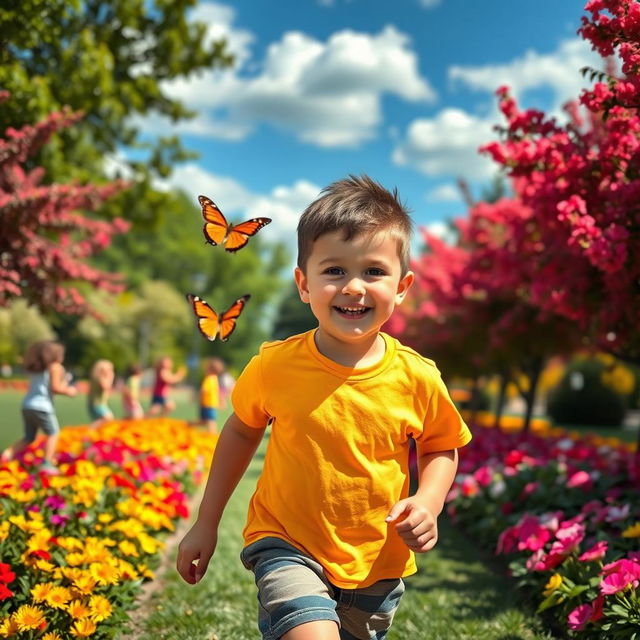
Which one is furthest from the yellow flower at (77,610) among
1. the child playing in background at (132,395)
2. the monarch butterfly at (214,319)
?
the child playing in background at (132,395)

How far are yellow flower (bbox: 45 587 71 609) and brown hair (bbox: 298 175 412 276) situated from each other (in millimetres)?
1733

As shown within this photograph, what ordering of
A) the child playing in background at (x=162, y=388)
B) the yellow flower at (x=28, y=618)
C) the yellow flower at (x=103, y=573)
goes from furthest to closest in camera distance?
the child playing in background at (x=162, y=388) → the yellow flower at (x=103, y=573) → the yellow flower at (x=28, y=618)

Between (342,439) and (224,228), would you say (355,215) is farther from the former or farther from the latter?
(342,439)

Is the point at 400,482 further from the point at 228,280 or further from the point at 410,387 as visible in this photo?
the point at 228,280

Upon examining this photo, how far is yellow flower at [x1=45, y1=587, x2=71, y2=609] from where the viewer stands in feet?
9.54

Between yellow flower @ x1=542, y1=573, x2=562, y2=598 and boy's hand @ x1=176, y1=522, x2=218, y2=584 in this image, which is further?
yellow flower @ x1=542, y1=573, x2=562, y2=598

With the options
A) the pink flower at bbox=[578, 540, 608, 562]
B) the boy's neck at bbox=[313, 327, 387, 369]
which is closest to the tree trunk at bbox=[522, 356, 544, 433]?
the pink flower at bbox=[578, 540, 608, 562]

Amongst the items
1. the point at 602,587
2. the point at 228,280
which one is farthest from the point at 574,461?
the point at 228,280

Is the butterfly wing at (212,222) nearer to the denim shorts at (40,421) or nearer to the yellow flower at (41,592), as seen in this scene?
the yellow flower at (41,592)

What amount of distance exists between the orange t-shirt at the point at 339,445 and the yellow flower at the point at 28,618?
Answer: 114cm

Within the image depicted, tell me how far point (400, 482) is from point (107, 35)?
1152cm

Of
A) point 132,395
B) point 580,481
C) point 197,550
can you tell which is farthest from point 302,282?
point 132,395

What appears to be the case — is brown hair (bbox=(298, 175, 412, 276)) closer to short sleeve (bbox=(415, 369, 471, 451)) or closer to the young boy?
the young boy

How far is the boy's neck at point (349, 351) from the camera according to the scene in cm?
229
